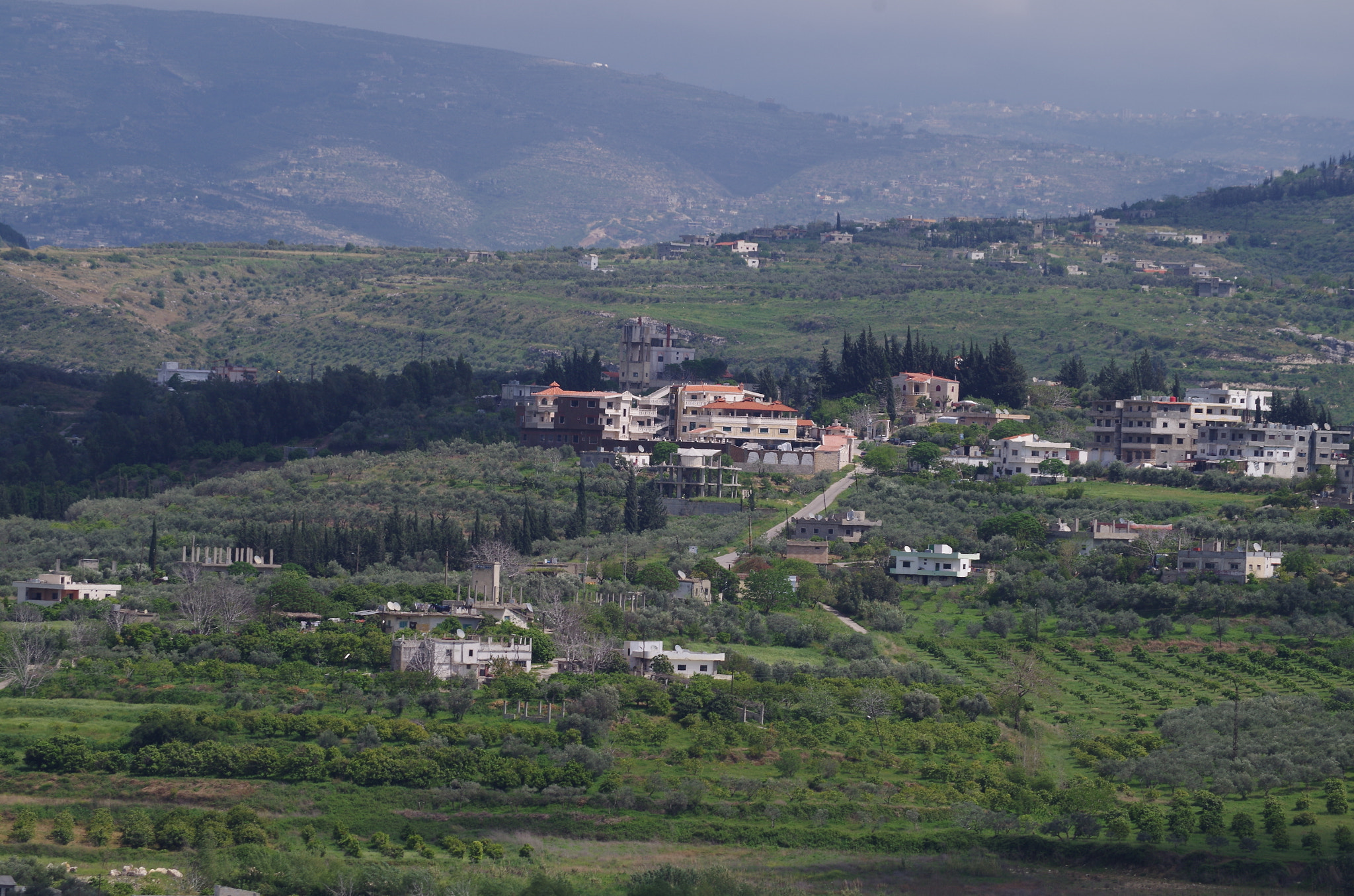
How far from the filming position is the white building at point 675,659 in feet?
252

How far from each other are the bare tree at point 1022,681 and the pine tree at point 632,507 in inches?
979

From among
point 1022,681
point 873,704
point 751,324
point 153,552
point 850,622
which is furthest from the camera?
point 751,324

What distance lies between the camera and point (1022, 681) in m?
77.5

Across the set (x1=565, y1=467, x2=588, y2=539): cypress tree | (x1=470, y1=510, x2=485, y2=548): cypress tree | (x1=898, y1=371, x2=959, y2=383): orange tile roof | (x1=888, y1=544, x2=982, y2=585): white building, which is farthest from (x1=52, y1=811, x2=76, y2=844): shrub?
(x1=898, y1=371, x2=959, y2=383): orange tile roof

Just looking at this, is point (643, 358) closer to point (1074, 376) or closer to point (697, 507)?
point (1074, 376)

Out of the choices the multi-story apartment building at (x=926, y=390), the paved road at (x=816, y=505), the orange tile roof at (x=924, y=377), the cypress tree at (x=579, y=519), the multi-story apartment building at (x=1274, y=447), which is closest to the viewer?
the paved road at (x=816, y=505)

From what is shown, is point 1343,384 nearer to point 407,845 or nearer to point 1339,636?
point 1339,636

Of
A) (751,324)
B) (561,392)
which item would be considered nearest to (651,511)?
(561,392)

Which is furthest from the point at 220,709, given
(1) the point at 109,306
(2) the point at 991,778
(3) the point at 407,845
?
(1) the point at 109,306

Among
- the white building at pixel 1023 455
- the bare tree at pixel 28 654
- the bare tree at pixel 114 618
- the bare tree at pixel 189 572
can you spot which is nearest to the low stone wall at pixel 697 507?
the white building at pixel 1023 455

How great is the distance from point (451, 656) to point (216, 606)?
11.5m

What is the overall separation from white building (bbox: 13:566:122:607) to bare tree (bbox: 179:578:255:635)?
345 cm

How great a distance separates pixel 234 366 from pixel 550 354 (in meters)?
28.2

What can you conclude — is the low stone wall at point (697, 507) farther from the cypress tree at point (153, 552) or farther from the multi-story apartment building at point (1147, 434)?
the cypress tree at point (153, 552)
